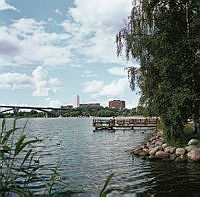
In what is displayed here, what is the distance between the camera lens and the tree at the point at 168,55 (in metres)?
13.2

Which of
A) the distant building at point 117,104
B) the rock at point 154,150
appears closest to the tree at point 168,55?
the rock at point 154,150

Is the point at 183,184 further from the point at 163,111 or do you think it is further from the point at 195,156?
the point at 163,111

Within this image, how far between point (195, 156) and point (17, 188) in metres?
11.3

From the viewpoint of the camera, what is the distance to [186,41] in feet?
44.2

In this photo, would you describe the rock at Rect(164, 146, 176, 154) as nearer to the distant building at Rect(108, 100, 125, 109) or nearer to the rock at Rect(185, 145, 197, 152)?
the rock at Rect(185, 145, 197, 152)

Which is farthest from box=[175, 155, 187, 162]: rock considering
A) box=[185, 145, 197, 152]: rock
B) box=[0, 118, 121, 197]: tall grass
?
box=[0, 118, 121, 197]: tall grass

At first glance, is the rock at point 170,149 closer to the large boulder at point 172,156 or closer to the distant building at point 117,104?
Answer: the large boulder at point 172,156

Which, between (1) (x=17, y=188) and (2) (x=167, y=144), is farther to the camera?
(2) (x=167, y=144)

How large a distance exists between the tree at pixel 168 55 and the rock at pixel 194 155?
1.75 meters

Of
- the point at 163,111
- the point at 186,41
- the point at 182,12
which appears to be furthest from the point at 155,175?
the point at 182,12

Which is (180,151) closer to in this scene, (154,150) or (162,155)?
(162,155)

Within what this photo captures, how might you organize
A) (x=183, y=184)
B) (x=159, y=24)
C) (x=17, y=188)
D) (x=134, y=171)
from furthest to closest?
1. (x=159, y=24)
2. (x=134, y=171)
3. (x=183, y=184)
4. (x=17, y=188)

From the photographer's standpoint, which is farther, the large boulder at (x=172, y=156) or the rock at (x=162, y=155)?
the rock at (x=162, y=155)

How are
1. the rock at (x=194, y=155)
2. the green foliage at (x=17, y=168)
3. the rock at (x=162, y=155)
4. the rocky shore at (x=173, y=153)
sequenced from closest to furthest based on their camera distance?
the green foliage at (x=17, y=168) < the rock at (x=194, y=155) < the rocky shore at (x=173, y=153) < the rock at (x=162, y=155)
